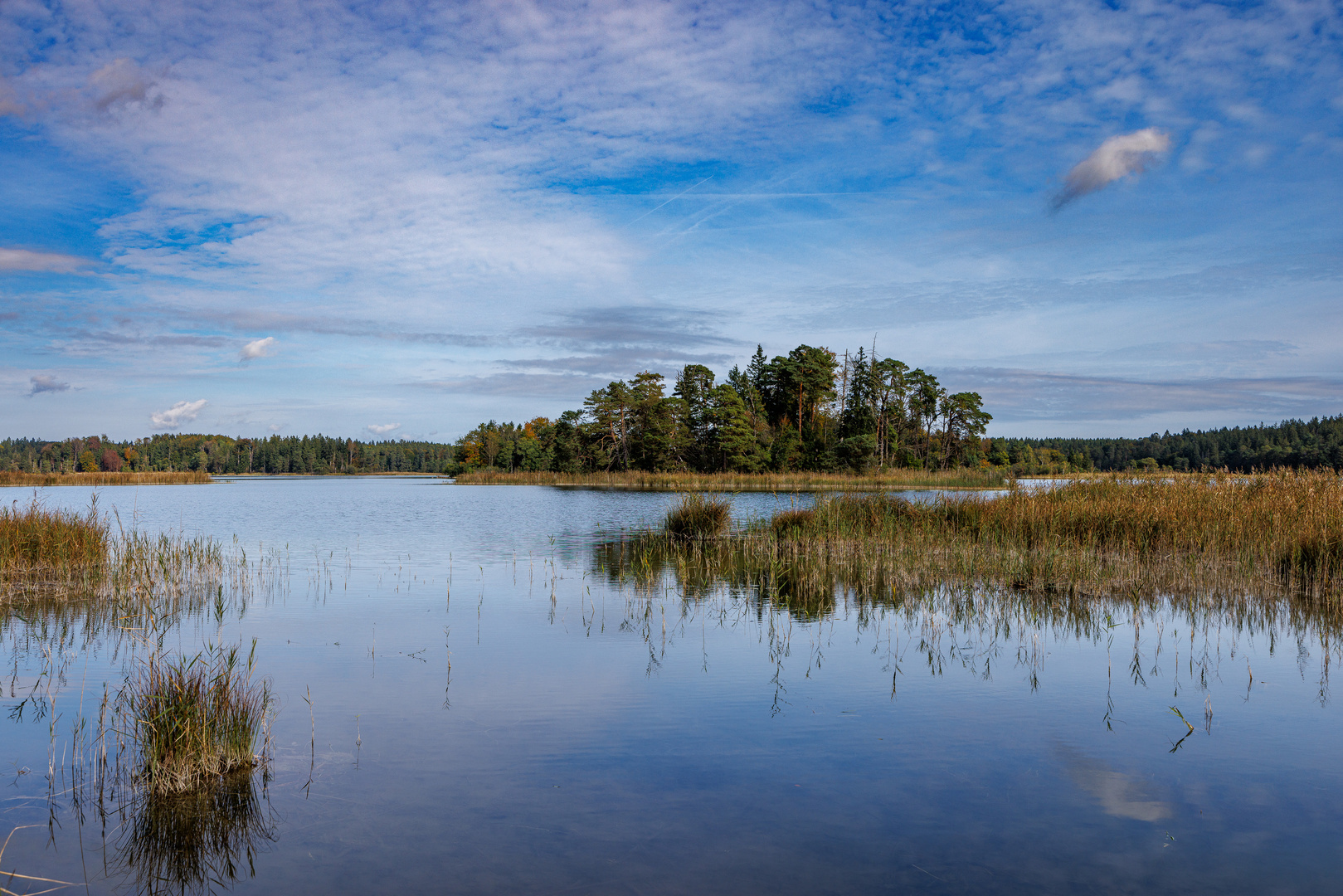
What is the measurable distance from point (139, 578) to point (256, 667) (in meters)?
6.13

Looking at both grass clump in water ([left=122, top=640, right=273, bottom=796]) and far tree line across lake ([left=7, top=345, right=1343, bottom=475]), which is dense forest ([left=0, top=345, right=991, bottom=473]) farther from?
grass clump in water ([left=122, top=640, right=273, bottom=796])

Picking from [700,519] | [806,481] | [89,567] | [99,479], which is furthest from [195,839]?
[99,479]

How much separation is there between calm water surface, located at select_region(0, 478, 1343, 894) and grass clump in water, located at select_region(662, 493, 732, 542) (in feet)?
29.0

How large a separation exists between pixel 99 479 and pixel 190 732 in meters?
A: 82.9

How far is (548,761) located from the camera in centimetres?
573

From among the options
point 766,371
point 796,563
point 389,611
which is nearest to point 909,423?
point 766,371

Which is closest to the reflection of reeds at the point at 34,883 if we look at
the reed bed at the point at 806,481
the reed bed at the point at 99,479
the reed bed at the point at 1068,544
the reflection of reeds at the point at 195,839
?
the reflection of reeds at the point at 195,839

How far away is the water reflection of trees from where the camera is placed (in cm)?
842

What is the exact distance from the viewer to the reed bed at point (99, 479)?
2520 inches

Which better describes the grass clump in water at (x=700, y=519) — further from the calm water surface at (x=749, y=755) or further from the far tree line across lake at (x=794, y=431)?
the far tree line across lake at (x=794, y=431)

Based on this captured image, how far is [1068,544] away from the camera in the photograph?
566 inches

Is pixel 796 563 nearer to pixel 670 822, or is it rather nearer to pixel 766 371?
pixel 670 822

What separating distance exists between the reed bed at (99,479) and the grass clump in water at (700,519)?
6300cm

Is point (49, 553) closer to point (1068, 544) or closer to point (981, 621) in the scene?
point (981, 621)
